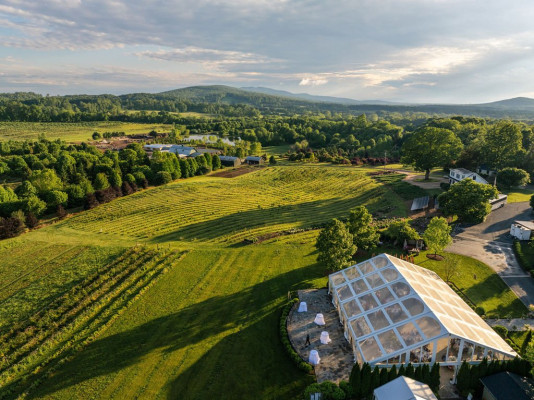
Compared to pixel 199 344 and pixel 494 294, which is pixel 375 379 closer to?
pixel 199 344

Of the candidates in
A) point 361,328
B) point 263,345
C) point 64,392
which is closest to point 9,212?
point 64,392

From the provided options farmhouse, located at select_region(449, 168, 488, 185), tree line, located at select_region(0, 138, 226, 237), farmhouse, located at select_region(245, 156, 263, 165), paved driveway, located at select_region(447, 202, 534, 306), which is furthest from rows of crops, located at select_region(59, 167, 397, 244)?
farmhouse, located at select_region(245, 156, 263, 165)

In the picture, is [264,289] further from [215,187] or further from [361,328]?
[215,187]

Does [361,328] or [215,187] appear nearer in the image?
[361,328]

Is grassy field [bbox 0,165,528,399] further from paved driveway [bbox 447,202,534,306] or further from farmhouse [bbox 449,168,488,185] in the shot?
farmhouse [bbox 449,168,488,185]

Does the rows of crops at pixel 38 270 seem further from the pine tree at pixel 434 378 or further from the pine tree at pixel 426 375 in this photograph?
the pine tree at pixel 434 378
